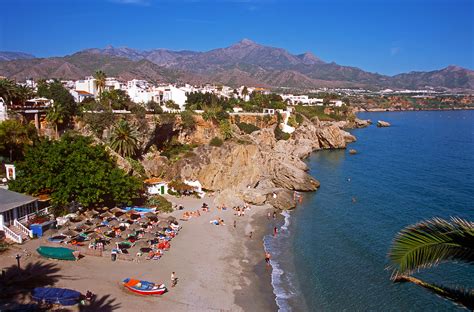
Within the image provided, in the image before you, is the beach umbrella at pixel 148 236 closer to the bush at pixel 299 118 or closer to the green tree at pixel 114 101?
the green tree at pixel 114 101

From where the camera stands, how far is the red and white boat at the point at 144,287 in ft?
70.0

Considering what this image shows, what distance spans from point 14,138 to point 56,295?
22.0 metres

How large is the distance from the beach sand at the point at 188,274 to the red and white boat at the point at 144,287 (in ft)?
1.09

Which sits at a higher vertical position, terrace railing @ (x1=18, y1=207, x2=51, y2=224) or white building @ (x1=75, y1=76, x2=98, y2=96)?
white building @ (x1=75, y1=76, x2=98, y2=96)

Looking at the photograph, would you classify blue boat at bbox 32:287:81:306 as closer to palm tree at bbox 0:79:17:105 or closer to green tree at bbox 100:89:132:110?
palm tree at bbox 0:79:17:105

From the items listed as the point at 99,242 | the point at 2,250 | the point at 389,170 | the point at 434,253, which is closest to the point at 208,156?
the point at 99,242

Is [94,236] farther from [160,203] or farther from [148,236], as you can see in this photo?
[160,203]

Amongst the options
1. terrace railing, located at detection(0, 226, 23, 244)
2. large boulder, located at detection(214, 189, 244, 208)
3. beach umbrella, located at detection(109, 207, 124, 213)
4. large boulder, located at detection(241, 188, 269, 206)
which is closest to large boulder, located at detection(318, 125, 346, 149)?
large boulder, located at detection(241, 188, 269, 206)

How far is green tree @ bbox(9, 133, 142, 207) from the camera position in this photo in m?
29.9

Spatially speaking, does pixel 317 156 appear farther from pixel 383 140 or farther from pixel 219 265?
pixel 219 265

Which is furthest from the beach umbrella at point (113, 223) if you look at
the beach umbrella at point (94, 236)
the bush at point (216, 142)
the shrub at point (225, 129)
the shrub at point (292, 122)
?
the shrub at point (292, 122)

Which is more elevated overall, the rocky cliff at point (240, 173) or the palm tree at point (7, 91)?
the palm tree at point (7, 91)

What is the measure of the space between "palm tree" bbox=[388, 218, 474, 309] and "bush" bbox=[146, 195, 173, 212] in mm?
32603

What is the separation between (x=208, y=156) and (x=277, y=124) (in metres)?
35.3
